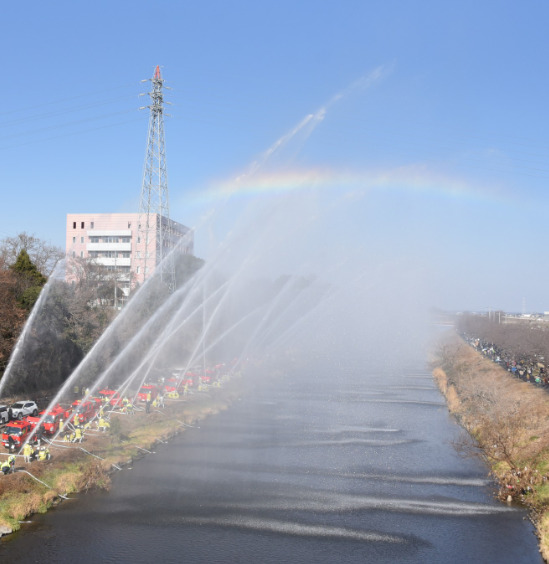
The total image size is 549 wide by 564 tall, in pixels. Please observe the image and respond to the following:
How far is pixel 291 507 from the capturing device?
2502 cm

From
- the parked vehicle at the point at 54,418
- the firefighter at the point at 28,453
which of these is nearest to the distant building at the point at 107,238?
the parked vehicle at the point at 54,418

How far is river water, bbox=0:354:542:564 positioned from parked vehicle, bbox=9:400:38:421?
9274 mm

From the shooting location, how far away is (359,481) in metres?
29.0

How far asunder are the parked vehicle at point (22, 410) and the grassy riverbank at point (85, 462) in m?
5.34

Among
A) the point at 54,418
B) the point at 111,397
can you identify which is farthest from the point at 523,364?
the point at 54,418

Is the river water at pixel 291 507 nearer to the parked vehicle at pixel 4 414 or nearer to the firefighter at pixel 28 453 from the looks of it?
the firefighter at pixel 28 453

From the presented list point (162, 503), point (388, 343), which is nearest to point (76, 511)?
point (162, 503)

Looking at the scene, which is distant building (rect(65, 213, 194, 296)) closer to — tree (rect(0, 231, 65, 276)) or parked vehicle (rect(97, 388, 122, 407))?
tree (rect(0, 231, 65, 276))

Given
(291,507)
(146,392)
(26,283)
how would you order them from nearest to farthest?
(291,507)
(146,392)
(26,283)

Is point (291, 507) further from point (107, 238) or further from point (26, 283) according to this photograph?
point (107, 238)

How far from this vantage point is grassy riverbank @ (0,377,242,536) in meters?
23.4

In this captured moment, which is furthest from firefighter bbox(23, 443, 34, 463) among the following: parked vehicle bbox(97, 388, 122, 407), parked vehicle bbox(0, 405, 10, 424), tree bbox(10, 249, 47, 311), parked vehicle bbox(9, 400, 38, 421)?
tree bbox(10, 249, 47, 311)

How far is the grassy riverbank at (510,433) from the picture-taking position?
2727 cm

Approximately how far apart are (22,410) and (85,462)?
9.59 metres
